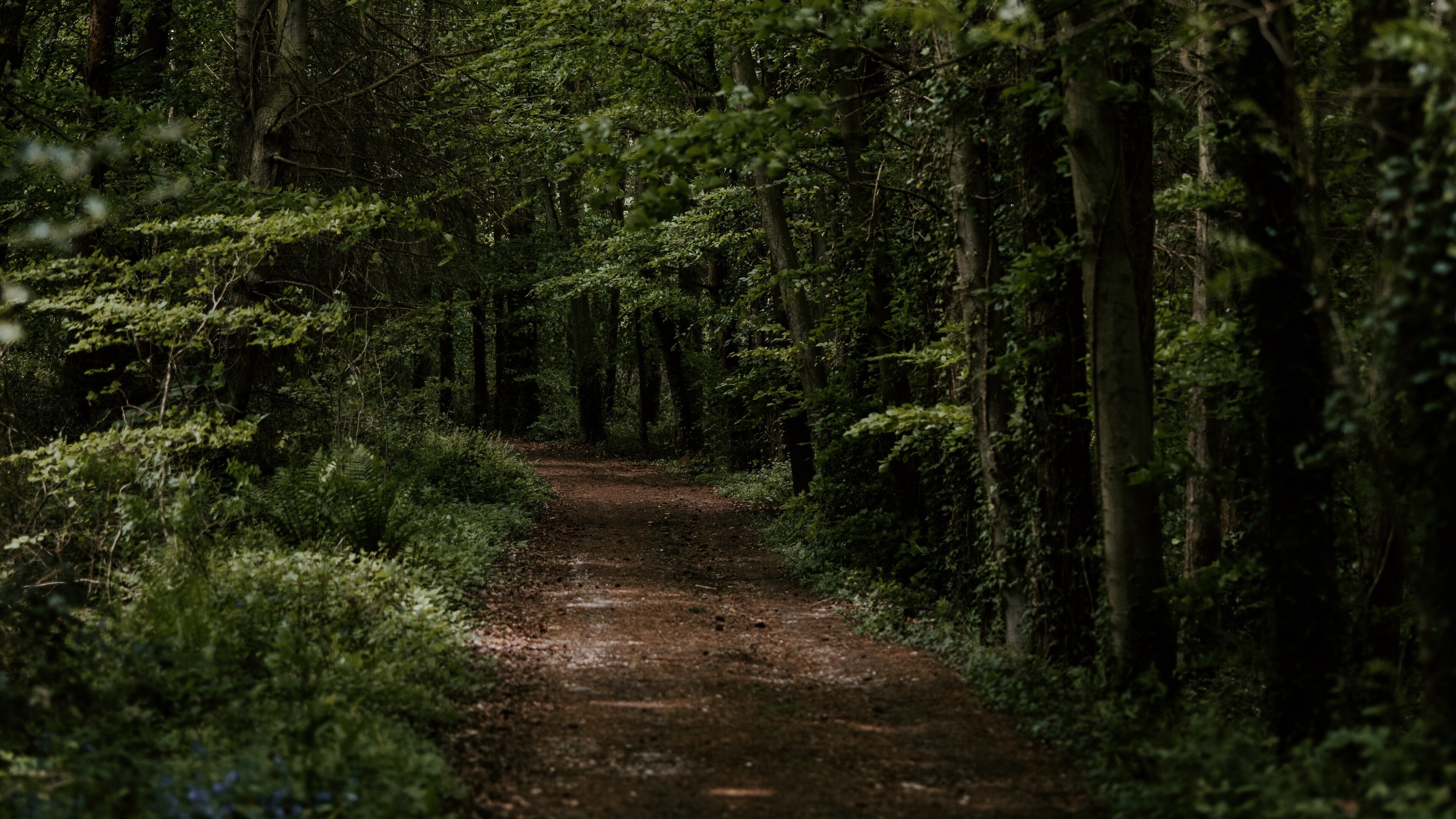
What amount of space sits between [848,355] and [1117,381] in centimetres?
658

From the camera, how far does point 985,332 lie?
8.98 metres

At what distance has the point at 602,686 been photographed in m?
7.70

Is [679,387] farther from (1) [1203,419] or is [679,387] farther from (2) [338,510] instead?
(1) [1203,419]

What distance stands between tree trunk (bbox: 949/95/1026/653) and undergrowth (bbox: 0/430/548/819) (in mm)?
4421

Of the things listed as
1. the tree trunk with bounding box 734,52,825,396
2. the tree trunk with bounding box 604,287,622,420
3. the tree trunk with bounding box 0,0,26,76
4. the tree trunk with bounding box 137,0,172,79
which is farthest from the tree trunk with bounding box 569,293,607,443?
the tree trunk with bounding box 0,0,26,76

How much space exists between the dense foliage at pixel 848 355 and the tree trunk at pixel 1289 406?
0.02 m

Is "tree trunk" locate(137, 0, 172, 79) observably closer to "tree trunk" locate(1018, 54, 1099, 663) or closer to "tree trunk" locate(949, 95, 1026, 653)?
"tree trunk" locate(949, 95, 1026, 653)

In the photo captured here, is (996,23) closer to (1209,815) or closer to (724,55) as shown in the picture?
(1209,815)

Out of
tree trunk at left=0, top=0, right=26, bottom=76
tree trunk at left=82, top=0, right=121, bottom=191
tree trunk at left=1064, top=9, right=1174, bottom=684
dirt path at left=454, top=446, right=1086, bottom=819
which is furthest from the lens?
tree trunk at left=82, top=0, right=121, bottom=191

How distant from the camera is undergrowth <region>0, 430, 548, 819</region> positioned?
4602 mm

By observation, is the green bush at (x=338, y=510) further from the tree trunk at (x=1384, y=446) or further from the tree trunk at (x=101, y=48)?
the tree trunk at (x=1384, y=446)

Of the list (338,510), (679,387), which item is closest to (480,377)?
(679,387)

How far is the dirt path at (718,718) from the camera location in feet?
18.0

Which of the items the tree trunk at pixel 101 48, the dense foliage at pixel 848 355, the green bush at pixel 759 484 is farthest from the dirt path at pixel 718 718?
the tree trunk at pixel 101 48
